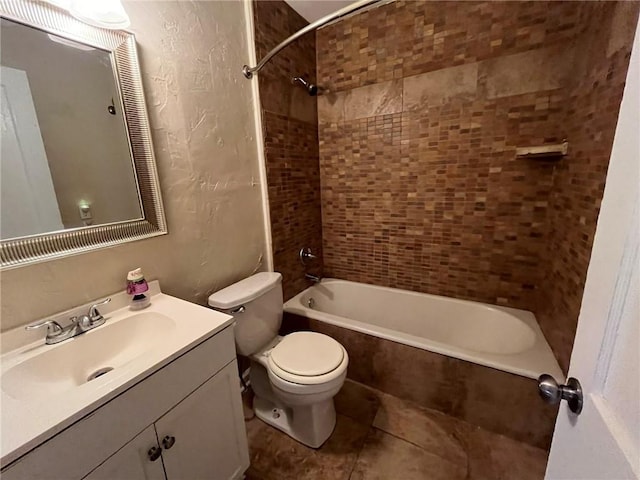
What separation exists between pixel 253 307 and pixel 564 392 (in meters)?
1.18

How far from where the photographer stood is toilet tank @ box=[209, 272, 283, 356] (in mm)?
1292

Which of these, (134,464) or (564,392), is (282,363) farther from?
(564,392)

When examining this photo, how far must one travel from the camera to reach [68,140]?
0.92 m

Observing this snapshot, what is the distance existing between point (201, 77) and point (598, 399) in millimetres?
1657

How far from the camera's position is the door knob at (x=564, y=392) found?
46 cm

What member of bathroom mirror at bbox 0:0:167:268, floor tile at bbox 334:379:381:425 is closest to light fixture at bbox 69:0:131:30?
bathroom mirror at bbox 0:0:167:268

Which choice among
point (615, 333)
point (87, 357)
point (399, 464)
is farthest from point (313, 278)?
point (615, 333)

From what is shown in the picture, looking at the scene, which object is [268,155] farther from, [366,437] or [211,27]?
[366,437]

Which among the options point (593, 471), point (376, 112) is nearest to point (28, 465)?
point (593, 471)

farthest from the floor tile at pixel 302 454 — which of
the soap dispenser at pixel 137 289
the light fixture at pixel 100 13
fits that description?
the light fixture at pixel 100 13

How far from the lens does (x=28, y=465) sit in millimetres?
540

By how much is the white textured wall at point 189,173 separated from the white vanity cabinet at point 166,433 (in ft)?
1.57

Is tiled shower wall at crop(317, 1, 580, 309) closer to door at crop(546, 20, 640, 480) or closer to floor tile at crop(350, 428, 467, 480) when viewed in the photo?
floor tile at crop(350, 428, 467, 480)

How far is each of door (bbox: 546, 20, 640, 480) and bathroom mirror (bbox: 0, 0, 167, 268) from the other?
1362 millimetres
